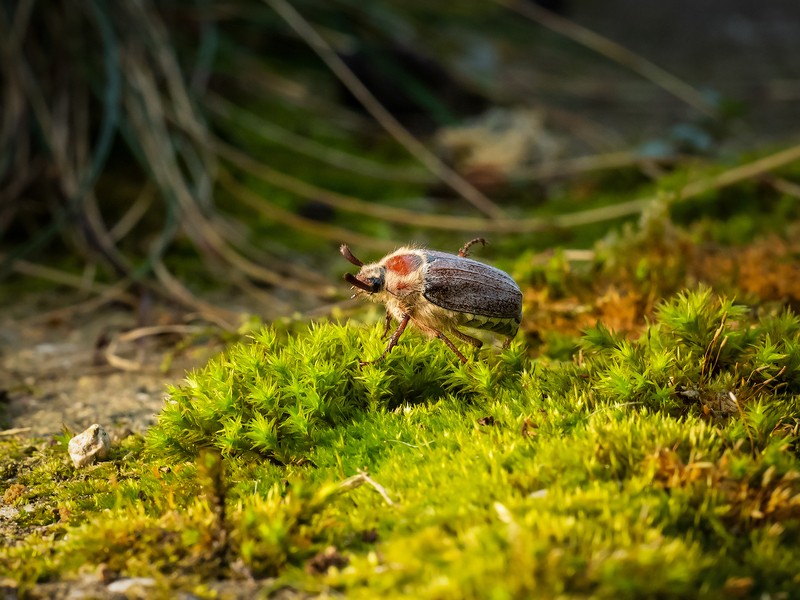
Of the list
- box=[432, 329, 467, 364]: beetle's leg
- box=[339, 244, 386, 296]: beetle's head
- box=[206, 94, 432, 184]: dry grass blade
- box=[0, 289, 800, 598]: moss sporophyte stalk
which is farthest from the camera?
box=[206, 94, 432, 184]: dry grass blade

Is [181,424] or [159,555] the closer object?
[159,555]

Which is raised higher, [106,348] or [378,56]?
[378,56]

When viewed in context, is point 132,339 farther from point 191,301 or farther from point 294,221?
point 294,221

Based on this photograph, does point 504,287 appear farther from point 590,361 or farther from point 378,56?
point 378,56

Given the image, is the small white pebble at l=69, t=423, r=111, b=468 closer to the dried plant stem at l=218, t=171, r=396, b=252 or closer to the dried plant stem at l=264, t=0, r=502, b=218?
the dried plant stem at l=218, t=171, r=396, b=252

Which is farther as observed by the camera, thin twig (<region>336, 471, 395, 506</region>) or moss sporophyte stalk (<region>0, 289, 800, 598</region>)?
thin twig (<region>336, 471, 395, 506</region>)

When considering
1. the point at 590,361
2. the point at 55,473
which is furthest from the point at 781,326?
the point at 55,473

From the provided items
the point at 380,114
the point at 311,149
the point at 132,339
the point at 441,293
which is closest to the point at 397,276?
the point at 441,293

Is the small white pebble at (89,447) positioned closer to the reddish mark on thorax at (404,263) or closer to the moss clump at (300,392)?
the moss clump at (300,392)

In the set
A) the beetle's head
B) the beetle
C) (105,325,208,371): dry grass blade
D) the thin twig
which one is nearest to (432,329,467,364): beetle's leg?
the beetle
